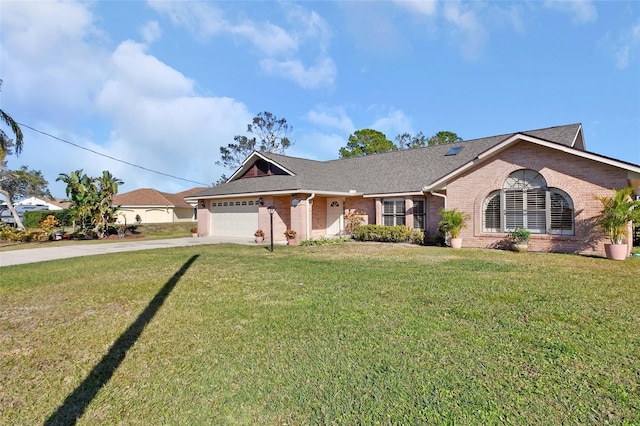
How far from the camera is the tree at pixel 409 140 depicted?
48031 mm

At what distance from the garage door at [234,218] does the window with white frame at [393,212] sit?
7.52 metres

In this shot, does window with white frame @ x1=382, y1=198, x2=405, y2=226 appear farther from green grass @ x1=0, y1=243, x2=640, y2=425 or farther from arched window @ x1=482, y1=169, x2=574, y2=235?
green grass @ x1=0, y1=243, x2=640, y2=425

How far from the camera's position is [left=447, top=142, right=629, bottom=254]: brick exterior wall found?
11445 millimetres

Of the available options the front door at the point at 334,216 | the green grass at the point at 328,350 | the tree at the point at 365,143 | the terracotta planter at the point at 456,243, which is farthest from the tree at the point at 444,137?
the green grass at the point at 328,350

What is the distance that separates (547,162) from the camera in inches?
487

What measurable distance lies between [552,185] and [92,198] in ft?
86.3

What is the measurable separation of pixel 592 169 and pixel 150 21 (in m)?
18.2

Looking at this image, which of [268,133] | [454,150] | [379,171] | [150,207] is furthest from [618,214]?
[150,207]

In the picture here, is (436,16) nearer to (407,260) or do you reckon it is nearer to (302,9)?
(302,9)

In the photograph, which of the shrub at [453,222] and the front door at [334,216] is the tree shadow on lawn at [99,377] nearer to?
the shrub at [453,222]

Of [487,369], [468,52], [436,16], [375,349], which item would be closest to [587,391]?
[487,369]

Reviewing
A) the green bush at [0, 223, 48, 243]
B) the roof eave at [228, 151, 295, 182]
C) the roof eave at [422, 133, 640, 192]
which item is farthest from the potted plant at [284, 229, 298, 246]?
the green bush at [0, 223, 48, 243]

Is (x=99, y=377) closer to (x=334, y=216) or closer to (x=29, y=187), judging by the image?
(x=334, y=216)

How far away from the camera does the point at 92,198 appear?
22.6 meters
